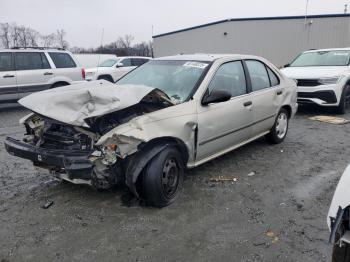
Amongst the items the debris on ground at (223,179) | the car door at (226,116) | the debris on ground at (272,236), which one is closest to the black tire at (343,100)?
the car door at (226,116)

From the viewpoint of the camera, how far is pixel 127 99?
3.72m

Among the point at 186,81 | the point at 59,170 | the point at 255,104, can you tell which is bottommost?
the point at 59,170

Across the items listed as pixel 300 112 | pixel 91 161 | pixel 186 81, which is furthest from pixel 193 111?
pixel 300 112

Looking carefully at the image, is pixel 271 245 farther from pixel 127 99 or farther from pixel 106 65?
pixel 106 65

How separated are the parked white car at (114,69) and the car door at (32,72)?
3896mm

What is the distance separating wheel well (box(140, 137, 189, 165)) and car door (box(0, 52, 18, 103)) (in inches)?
298

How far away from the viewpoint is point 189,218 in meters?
3.62

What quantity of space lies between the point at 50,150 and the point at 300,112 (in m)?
7.69

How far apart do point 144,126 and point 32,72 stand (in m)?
7.86

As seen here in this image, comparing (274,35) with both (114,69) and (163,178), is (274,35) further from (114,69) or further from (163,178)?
(163,178)

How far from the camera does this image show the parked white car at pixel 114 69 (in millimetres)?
14720

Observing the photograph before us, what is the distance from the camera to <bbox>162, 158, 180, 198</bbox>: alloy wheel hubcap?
12.5 feet

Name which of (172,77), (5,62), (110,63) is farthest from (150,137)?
(110,63)

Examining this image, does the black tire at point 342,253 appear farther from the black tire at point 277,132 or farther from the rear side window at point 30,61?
the rear side window at point 30,61
